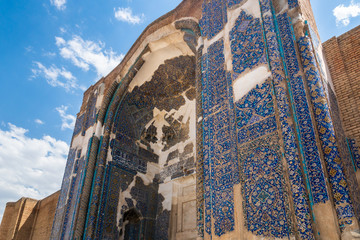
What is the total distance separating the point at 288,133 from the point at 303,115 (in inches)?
8.5

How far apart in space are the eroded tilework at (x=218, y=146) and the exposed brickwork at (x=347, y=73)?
137cm

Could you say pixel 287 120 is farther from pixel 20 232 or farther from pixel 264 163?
pixel 20 232

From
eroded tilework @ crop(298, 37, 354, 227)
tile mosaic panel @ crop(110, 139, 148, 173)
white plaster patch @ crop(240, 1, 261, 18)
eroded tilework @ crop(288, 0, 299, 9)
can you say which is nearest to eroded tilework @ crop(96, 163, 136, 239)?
tile mosaic panel @ crop(110, 139, 148, 173)

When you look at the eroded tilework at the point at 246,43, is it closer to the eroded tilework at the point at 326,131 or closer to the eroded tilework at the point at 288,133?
the eroded tilework at the point at 288,133

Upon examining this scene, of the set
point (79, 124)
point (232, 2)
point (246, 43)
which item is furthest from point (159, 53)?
point (246, 43)

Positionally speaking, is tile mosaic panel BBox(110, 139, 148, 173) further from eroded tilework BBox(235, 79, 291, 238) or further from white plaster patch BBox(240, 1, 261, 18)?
white plaster patch BBox(240, 1, 261, 18)

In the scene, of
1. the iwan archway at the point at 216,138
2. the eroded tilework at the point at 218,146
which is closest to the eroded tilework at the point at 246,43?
the iwan archway at the point at 216,138

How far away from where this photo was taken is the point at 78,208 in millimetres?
5367

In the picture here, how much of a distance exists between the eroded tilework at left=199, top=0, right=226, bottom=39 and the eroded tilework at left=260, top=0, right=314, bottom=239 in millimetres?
807

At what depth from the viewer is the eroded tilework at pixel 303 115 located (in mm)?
2377

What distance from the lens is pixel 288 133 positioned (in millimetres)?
2709

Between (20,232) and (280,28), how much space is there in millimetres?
8823

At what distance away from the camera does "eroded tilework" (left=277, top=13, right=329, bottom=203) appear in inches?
93.6

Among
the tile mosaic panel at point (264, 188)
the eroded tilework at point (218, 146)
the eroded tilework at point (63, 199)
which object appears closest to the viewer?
the tile mosaic panel at point (264, 188)
